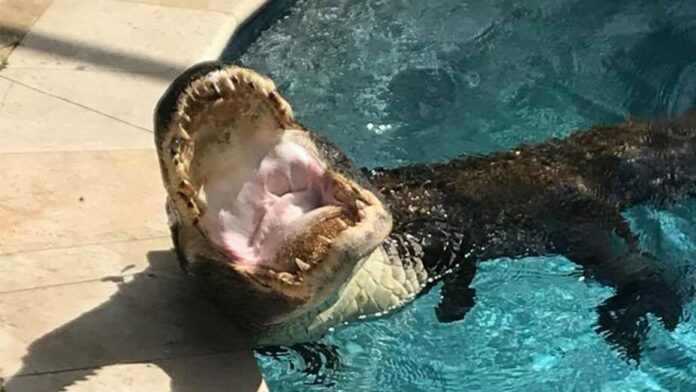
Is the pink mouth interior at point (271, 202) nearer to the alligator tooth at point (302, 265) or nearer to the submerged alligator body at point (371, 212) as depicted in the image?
the submerged alligator body at point (371, 212)

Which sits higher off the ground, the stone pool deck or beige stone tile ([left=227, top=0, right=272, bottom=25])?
beige stone tile ([left=227, top=0, right=272, bottom=25])

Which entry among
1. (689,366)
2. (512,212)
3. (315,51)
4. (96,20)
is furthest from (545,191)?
(96,20)

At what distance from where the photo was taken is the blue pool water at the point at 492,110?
147 inches

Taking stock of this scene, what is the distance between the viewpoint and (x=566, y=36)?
546 centimetres

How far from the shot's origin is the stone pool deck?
10.5ft

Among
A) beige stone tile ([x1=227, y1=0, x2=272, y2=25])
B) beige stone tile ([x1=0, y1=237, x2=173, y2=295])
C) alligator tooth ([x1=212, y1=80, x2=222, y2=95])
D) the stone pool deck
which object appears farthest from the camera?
beige stone tile ([x1=227, y1=0, x2=272, y2=25])

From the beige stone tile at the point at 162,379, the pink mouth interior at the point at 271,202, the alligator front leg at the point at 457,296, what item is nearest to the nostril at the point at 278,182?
the pink mouth interior at the point at 271,202

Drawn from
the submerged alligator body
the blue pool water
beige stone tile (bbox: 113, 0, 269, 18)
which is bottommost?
the blue pool water

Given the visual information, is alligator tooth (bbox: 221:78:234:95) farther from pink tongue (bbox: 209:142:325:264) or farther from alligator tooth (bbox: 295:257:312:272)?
alligator tooth (bbox: 295:257:312:272)

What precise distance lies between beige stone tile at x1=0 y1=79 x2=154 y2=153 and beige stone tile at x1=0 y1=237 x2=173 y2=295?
53 cm

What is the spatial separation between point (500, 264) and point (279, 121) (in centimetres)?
116

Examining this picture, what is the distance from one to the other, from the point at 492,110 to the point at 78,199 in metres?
1.81

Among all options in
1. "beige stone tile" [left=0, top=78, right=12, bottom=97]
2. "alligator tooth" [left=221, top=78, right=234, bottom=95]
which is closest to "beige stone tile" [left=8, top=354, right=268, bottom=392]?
"alligator tooth" [left=221, top=78, right=234, bottom=95]

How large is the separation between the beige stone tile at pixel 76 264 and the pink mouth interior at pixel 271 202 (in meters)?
0.42
